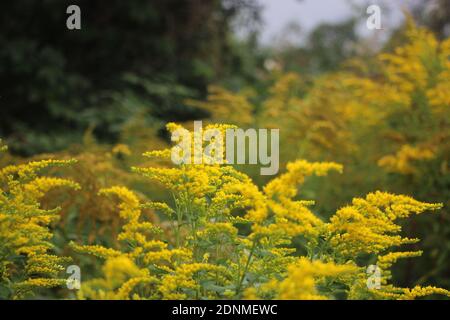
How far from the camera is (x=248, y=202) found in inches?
88.9

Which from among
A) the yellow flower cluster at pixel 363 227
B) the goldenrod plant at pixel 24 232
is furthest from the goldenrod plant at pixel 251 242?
the goldenrod plant at pixel 24 232

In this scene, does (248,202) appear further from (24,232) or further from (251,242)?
(24,232)

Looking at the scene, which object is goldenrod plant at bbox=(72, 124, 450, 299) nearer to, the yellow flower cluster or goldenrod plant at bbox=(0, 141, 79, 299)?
the yellow flower cluster

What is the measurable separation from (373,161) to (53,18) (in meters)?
5.16

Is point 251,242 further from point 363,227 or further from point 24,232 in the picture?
point 24,232

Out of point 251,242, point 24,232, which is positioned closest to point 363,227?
point 251,242

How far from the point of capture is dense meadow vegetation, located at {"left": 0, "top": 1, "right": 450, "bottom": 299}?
2.20 m

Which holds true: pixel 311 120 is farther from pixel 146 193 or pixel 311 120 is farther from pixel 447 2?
pixel 447 2

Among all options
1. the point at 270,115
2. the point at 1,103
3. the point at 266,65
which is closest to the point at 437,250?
the point at 270,115

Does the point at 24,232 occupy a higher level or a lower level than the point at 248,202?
lower

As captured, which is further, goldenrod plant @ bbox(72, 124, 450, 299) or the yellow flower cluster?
the yellow flower cluster

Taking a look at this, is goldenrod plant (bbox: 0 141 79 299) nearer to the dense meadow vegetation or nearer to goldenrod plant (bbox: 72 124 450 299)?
the dense meadow vegetation

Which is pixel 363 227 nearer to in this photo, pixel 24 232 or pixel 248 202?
pixel 248 202

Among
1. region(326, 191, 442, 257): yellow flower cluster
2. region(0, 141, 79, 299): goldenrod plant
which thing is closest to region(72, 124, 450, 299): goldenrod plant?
region(326, 191, 442, 257): yellow flower cluster
